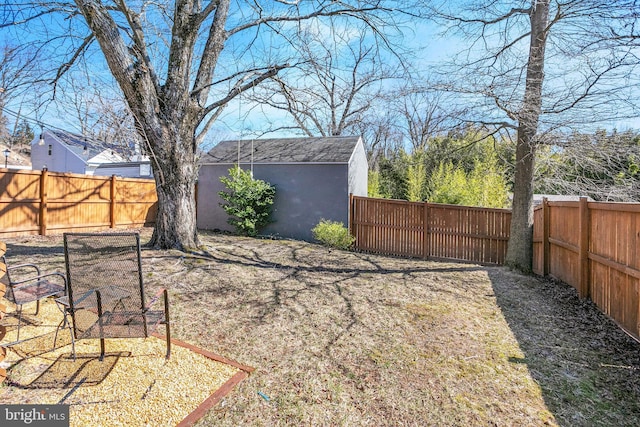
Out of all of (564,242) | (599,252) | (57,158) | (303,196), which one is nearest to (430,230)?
(564,242)

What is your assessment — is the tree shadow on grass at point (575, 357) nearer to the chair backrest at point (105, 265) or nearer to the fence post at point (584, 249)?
the fence post at point (584, 249)

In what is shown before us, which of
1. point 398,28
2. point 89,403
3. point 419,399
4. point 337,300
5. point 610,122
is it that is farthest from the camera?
point 398,28

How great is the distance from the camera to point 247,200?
1156 centimetres

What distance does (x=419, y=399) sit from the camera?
258cm

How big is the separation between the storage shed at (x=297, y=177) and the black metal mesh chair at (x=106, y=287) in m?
8.25

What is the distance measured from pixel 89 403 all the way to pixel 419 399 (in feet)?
7.89

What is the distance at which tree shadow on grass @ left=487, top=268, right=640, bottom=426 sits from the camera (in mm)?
2543

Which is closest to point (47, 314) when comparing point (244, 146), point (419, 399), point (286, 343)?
point (286, 343)

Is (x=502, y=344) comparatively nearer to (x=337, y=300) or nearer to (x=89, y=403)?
A: (x=337, y=300)

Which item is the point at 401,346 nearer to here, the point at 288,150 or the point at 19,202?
the point at 288,150

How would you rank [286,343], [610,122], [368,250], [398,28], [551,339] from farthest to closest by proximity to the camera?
[368,250]
[398,28]
[610,122]
[551,339]
[286,343]

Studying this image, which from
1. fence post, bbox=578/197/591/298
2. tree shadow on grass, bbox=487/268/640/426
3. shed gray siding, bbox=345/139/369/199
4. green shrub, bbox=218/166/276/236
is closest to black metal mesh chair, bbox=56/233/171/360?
tree shadow on grass, bbox=487/268/640/426

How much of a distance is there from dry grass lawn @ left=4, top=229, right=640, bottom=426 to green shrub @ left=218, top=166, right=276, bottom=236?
5.24 metres

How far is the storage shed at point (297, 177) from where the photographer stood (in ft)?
36.7
